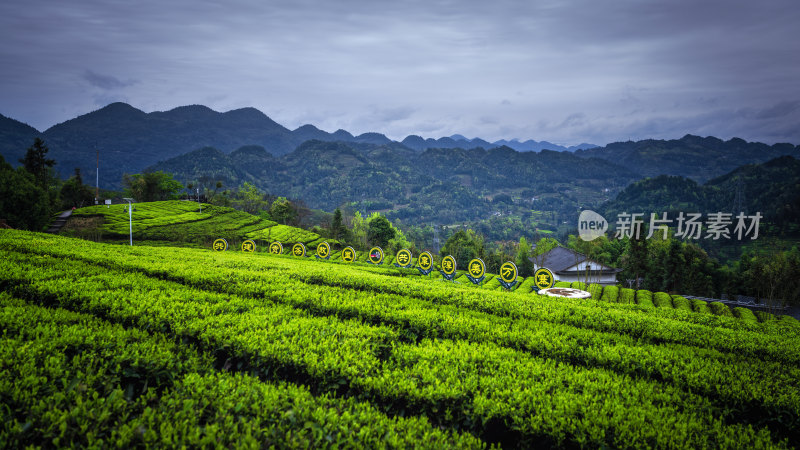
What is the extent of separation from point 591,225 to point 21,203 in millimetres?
38286

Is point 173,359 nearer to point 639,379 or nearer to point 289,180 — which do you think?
point 639,379

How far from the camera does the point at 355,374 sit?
4.23 meters

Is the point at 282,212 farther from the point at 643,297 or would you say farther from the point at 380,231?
the point at 643,297

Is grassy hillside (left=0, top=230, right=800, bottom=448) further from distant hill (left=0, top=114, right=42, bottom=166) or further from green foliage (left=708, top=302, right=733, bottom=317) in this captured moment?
distant hill (left=0, top=114, right=42, bottom=166)

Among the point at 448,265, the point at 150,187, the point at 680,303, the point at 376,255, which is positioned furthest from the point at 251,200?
the point at 680,303

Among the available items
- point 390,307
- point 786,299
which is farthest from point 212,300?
point 786,299

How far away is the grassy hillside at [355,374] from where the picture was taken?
319cm

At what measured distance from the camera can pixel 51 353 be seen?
3.91 meters

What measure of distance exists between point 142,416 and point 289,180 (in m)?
190

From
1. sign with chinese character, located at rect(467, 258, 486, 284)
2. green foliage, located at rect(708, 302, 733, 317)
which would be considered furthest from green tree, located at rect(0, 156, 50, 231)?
green foliage, located at rect(708, 302, 733, 317)

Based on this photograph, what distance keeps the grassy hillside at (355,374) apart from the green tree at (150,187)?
53493 mm

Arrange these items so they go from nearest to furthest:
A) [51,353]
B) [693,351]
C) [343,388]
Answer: [51,353], [343,388], [693,351]

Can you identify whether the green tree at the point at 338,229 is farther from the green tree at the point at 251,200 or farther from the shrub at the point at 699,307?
the shrub at the point at 699,307

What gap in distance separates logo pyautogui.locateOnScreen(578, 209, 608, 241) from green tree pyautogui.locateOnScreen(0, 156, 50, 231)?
3654cm
